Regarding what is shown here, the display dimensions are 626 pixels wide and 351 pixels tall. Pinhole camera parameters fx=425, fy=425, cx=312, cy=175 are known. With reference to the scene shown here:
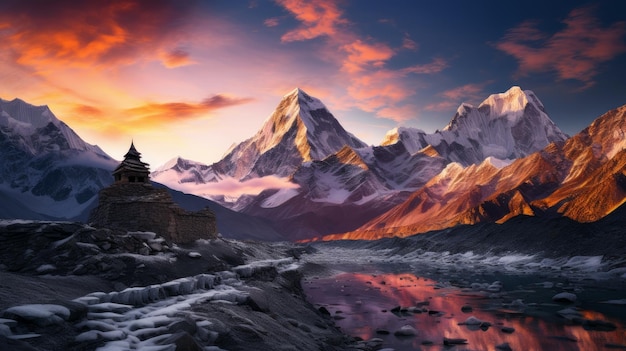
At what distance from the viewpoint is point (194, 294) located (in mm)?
18125

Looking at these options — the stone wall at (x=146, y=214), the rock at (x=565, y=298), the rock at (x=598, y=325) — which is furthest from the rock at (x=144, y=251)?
the rock at (x=565, y=298)

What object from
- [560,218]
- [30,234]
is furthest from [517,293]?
[560,218]

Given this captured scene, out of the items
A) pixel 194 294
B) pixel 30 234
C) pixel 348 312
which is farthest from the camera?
pixel 348 312

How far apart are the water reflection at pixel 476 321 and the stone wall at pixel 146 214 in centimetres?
1495

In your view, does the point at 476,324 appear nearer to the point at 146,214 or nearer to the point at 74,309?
the point at 74,309

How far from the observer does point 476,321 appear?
77.7 ft

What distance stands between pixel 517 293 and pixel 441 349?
23109 mm

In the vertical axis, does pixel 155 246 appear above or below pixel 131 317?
above

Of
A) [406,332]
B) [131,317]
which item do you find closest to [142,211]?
[406,332]

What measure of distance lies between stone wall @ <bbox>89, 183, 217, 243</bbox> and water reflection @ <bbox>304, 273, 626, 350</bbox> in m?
14.9

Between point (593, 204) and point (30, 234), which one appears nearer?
point (30, 234)

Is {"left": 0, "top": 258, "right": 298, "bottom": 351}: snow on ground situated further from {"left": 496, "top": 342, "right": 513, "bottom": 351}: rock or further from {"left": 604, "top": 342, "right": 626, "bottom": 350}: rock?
{"left": 604, "top": 342, "right": 626, "bottom": 350}: rock

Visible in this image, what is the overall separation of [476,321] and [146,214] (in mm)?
28068

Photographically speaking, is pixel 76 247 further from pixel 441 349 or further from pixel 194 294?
pixel 441 349
